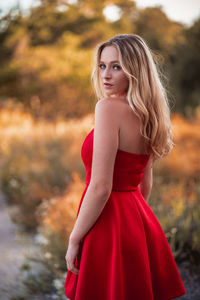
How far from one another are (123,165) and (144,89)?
39cm

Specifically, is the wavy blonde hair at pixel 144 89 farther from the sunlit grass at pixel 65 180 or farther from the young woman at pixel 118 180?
the sunlit grass at pixel 65 180

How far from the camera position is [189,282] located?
2777 millimetres

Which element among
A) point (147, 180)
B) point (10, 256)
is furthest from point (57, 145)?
point (147, 180)

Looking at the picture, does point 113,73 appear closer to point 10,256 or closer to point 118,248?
point 118,248

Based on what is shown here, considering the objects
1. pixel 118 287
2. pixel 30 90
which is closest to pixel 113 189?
pixel 118 287

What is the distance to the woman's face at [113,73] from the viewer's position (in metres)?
1.60

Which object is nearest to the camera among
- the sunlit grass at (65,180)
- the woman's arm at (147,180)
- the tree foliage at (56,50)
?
the woman's arm at (147,180)

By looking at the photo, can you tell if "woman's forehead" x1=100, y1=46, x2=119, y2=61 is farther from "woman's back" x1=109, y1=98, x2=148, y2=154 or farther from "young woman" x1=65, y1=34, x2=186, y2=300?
"woman's back" x1=109, y1=98, x2=148, y2=154

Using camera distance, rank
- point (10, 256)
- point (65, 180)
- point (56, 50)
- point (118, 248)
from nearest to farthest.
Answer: point (118, 248) → point (10, 256) → point (65, 180) → point (56, 50)

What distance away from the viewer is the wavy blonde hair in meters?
1.56

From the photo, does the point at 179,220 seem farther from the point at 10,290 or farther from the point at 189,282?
the point at 10,290

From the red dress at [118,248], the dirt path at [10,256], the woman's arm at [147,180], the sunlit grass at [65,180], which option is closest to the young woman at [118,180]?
the red dress at [118,248]

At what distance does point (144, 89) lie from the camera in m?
1.59

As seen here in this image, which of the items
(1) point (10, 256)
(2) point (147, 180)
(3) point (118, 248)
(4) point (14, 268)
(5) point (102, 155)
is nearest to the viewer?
(5) point (102, 155)
